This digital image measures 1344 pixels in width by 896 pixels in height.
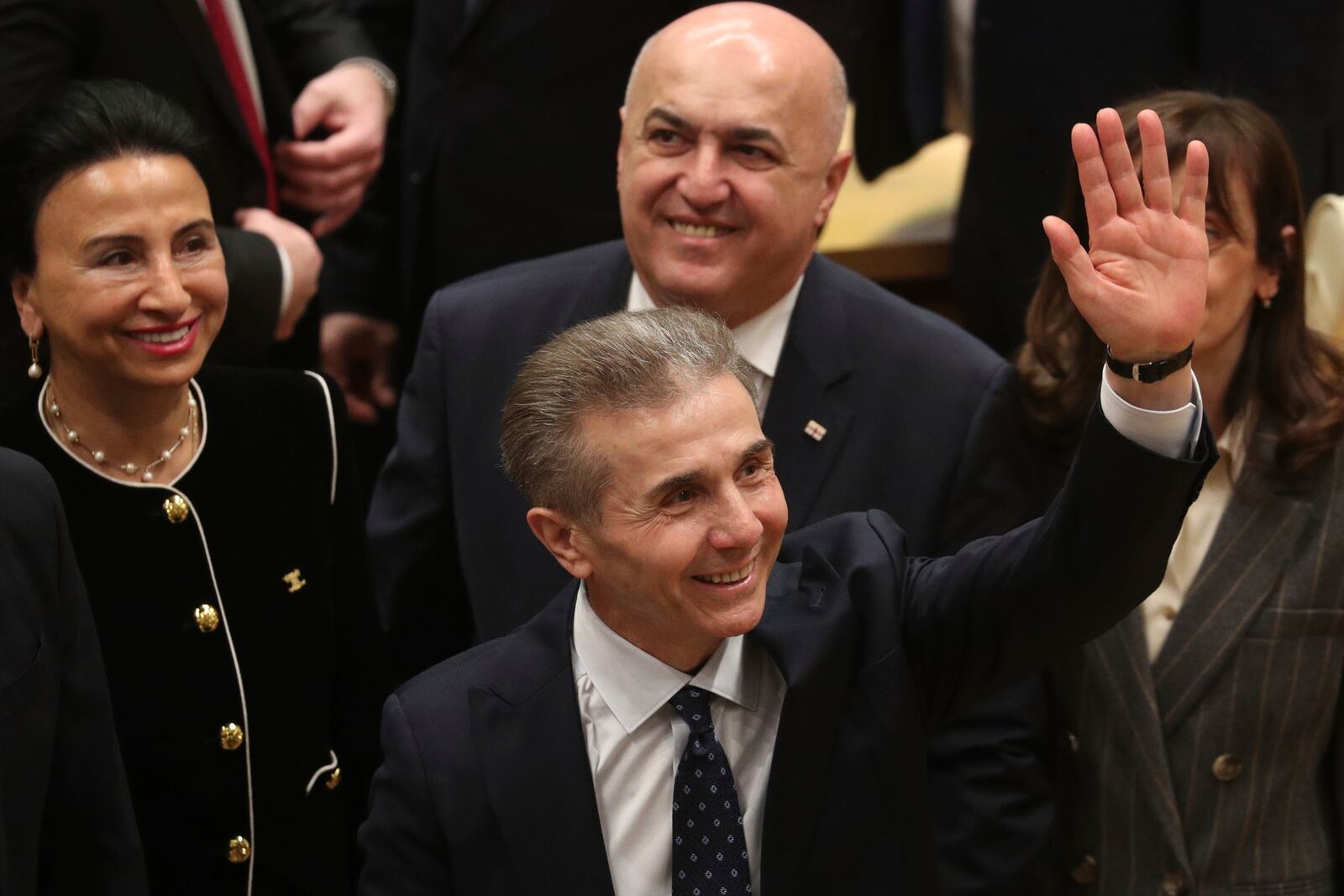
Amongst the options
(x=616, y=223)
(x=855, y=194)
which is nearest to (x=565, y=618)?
(x=616, y=223)

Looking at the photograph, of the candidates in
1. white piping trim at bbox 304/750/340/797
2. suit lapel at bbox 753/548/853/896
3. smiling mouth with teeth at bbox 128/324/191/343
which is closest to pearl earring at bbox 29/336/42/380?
smiling mouth with teeth at bbox 128/324/191/343

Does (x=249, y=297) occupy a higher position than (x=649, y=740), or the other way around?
(x=249, y=297)

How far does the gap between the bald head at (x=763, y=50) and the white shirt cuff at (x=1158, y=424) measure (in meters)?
1.00

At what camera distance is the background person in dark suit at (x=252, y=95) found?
2.60m

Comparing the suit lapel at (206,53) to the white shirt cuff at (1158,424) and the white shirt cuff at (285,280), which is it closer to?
the white shirt cuff at (285,280)

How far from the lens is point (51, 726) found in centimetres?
185

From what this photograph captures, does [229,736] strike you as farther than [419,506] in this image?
No

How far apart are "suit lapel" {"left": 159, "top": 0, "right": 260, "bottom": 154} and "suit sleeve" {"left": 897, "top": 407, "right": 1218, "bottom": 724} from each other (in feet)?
4.34

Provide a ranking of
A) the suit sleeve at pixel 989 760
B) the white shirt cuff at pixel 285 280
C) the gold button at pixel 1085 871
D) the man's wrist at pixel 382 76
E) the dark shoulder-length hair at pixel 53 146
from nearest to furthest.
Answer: the dark shoulder-length hair at pixel 53 146
the suit sleeve at pixel 989 760
the gold button at pixel 1085 871
the white shirt cuff at pixel 285 280
the man's wrist at pixel 382 76

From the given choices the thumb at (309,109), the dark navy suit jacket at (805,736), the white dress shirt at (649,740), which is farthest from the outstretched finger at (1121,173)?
the thumb at (309,109)

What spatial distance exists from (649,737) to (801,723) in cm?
17

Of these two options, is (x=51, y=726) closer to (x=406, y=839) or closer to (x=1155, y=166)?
(x=406, y=839)

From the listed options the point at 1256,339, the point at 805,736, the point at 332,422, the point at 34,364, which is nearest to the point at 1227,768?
the point at 1256,339

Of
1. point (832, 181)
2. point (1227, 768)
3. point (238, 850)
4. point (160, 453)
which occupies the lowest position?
point (1227, 768)
